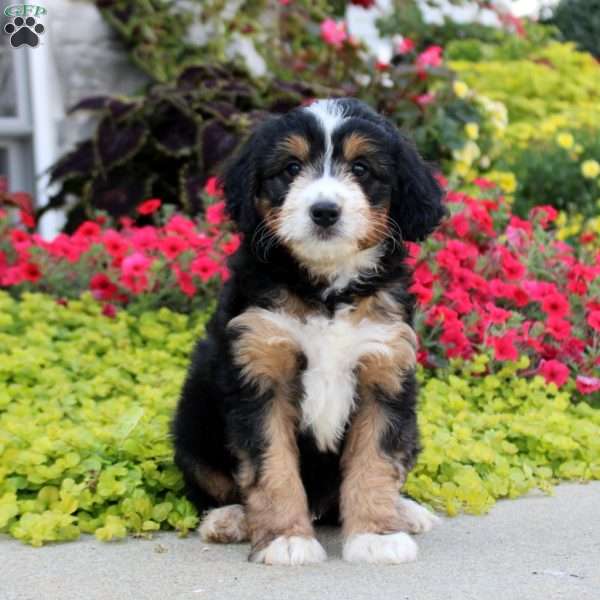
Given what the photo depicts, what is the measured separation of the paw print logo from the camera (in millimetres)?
9078

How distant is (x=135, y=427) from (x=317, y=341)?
1.12 m

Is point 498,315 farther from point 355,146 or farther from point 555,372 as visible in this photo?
point 355,146

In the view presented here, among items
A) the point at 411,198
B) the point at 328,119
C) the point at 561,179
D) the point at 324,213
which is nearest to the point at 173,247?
the point at 411,198

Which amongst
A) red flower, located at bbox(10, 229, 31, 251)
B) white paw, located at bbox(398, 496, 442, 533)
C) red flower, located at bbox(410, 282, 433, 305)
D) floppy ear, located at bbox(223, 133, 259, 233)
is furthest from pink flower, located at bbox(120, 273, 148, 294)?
white paw, located at bbox(398, 496, 442, 533)

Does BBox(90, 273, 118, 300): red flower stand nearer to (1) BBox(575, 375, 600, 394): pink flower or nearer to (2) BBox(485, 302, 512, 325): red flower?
(2) BBox(485, 302, 512, 325): red flower

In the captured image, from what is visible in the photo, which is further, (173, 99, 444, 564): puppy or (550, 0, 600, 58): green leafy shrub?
(550, 0, 600, 58): green leafy shrub

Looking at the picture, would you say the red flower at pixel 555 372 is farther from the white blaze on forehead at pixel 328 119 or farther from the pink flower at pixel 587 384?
the white blaze on forehead at pixel 328 119

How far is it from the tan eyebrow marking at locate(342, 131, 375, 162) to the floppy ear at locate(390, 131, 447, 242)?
175mm

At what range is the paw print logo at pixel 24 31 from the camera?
29.8 feet

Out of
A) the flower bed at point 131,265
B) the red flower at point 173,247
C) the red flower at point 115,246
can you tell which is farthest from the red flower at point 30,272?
the red flower at point 173,247

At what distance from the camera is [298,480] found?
3.59m

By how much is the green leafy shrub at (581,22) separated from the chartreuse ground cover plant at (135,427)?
11.7m

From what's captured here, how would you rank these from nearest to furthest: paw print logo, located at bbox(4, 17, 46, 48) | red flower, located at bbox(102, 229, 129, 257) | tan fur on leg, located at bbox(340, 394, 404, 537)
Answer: tan fur on leg, located at bbox(340, 394, 404, 537), red flower, located at bbox(102, 229, 129, 257), paw print logo, located at bbox(4, 17, 46, 48)

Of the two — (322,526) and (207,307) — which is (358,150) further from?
(207,307)
